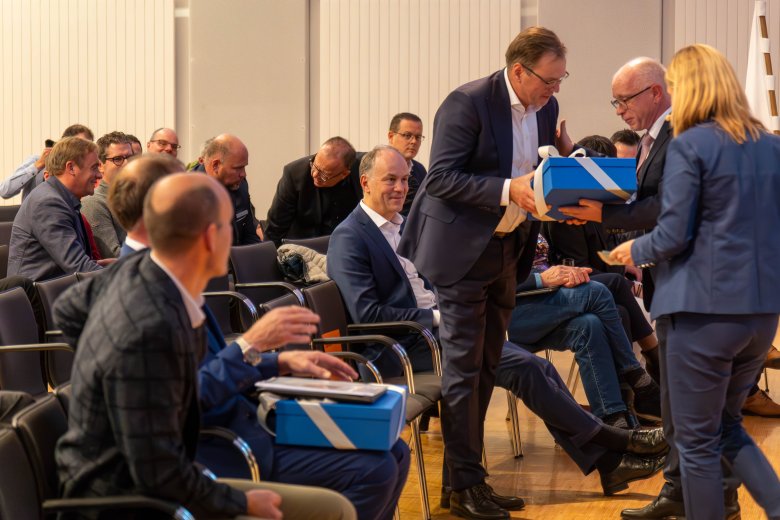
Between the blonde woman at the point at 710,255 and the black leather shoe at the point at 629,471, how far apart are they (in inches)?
35.3

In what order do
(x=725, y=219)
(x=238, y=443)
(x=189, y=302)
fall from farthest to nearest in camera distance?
(x=725, y=219) → (x=238, y=443) → (x=189, y=302)

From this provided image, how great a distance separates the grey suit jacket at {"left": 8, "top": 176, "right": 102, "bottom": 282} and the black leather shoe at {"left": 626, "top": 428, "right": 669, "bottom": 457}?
98.9 inches

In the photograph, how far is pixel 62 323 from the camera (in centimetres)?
221

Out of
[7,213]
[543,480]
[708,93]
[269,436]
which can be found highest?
[708,93]

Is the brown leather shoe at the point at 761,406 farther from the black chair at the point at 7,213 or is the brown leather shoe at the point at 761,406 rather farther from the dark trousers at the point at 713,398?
the black chair at the point at 7,213

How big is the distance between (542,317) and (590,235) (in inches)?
28.2

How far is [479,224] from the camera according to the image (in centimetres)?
343

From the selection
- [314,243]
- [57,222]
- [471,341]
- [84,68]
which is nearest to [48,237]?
[57,222]

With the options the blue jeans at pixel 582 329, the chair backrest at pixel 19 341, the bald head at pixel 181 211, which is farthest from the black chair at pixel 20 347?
the blue jeans at pixel 582 329

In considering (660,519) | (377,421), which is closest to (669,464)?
(660,519)

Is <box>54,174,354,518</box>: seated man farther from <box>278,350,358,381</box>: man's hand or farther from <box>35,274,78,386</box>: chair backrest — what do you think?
<box>35,274,78,386</box>: chair backrest

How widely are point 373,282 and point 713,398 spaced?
1.59 m

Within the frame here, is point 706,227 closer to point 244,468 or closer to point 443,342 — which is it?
point 443,342

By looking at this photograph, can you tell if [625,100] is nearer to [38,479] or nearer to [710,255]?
[710,255]
